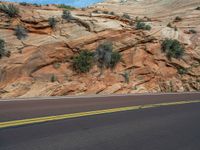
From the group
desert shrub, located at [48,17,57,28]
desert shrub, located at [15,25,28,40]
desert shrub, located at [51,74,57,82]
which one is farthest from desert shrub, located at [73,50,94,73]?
desert shrub, located at [15,25,28,40]

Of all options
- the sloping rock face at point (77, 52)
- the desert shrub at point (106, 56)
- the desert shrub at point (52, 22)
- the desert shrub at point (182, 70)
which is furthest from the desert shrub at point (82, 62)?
the desert shrub at point (182, 70)

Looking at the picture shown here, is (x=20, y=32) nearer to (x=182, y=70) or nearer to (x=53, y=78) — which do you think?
(x=53, y=78)

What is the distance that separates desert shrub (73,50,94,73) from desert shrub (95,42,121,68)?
2.93 feet

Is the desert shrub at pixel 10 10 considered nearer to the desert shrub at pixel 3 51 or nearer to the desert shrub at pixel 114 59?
the desert shrub at pixel 3 51

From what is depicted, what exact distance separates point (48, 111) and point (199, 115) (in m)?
4.94

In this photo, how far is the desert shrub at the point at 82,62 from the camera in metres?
22.1

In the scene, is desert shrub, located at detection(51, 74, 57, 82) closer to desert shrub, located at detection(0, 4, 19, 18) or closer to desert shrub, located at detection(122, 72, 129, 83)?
desert shrub, located at detection(122, 72, 129, 83)

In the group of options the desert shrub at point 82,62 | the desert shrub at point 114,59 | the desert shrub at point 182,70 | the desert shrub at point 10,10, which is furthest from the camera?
the desert shrub at point 182,70

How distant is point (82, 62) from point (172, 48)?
826 cm

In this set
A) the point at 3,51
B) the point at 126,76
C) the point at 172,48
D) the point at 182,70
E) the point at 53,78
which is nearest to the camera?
the point at 3,51

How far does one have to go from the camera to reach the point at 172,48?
86.8ft

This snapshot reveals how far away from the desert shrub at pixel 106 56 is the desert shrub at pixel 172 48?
4703 millimetres

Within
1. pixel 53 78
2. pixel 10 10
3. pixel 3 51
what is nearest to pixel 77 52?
pixel 53 78

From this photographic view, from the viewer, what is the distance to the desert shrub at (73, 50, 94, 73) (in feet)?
72.5
